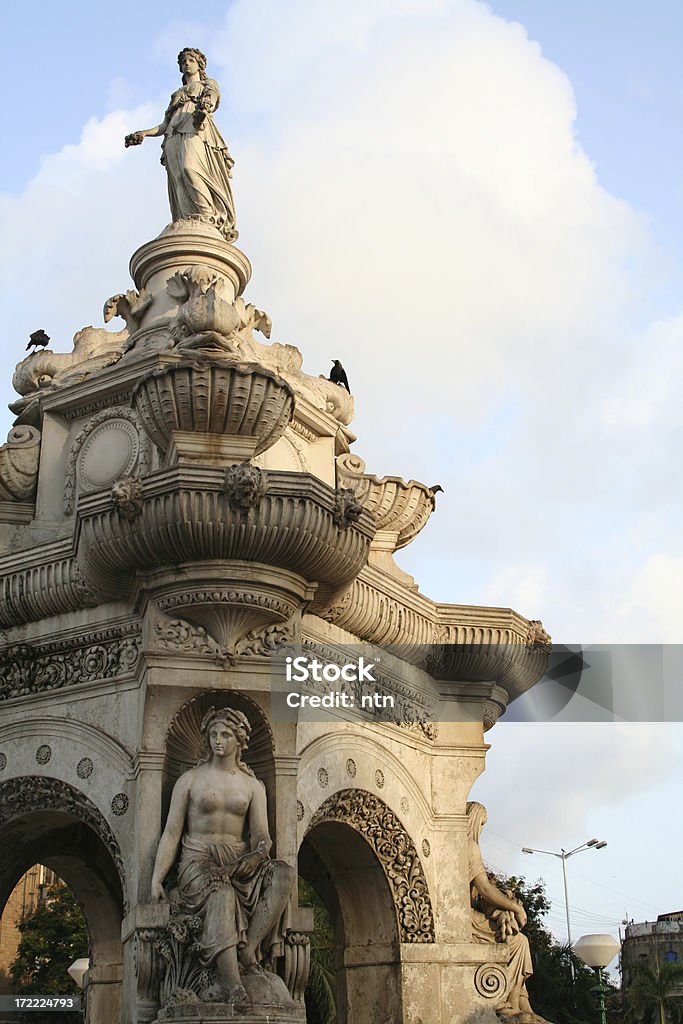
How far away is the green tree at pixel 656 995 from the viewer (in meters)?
50.0

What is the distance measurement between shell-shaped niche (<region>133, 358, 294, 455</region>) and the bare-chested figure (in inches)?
112

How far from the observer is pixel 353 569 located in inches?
502

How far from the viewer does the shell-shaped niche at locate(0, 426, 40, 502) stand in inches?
604

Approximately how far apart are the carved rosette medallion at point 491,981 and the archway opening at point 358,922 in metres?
0.91

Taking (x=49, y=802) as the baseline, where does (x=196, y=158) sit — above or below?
above

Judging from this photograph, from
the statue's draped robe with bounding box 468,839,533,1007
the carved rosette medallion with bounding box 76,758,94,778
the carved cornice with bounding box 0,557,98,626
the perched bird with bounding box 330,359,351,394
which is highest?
the perched bird with bounding box 330,359,351,394

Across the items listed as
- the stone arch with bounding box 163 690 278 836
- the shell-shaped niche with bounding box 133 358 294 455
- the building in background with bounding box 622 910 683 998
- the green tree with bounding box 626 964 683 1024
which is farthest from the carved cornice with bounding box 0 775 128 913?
the building in background with bounding box 622 910 683 998

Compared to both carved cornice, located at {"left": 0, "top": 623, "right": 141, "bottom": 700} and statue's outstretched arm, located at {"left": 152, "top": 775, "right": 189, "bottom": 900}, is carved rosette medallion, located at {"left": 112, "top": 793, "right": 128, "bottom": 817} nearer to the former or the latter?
statue's outstretched arm, located at {"left": 152, "top": 775, "right": 189, "bottom": 900}

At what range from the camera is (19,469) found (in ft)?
50.5

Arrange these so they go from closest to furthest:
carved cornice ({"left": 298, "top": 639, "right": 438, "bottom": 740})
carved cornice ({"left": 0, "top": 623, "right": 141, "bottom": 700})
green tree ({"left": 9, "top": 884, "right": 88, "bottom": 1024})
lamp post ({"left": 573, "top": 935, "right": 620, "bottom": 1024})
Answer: carved cornice ({"left": 0, "top": 623, "right": 141, "bottom": 700}) < carved cornice ({"left": 298, "top": 639, "right": 438, "bottom": 740}) < lamp post ({"left": 573, "top": 935, "right": 620, "bottom": 1024}) < green tree ({"left": 9, "top": 884, "right": 88, "bottom": 1024})

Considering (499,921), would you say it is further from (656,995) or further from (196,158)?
(656,995)

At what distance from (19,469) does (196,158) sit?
494 centimetres
